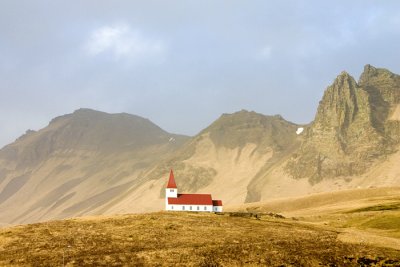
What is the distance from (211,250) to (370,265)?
15.0 metres

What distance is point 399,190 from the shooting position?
172m

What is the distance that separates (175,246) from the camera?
50.4m

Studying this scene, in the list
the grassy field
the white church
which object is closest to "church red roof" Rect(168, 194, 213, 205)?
the white church

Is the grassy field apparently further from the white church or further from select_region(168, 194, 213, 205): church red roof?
select_region(168, 194, 213, 205): church red roof

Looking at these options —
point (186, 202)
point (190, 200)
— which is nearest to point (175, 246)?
point (186, 202)

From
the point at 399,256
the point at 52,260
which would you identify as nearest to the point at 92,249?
the point at 52,260

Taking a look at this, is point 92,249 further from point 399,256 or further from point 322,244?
point 399,256

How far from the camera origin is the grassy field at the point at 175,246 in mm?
43875

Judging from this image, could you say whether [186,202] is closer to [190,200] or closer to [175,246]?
[190,200]

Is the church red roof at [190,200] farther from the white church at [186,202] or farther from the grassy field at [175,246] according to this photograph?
the grassy field at [175,246]

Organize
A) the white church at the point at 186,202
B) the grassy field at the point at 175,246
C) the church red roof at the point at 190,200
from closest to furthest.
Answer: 1. the grassy field at the point at 175,246
2. the white church at the point at 186,202
3. the church red roof at the point at 190,200

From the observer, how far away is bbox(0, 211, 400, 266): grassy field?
43.9 meters

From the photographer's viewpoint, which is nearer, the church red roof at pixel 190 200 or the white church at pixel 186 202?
the white church at pixel 186 202

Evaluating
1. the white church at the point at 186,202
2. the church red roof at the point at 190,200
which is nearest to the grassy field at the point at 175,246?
the white church at the point at 186,202
